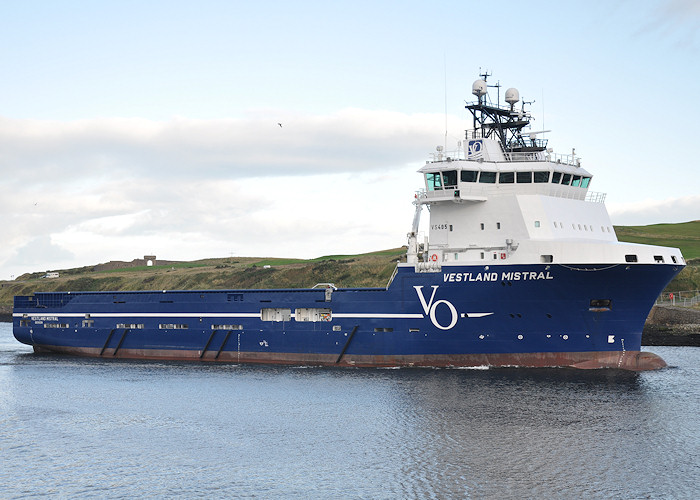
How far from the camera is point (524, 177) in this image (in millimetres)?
39438

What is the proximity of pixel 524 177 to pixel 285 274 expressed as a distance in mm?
63252

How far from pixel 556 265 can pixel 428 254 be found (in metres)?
7.16

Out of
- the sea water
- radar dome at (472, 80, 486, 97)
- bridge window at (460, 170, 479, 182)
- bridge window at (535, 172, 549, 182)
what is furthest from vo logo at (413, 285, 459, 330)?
radar dome at (472, 80, 486, 97)

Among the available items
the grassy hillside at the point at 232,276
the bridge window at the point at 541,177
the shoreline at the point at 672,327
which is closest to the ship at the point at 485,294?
the bridge window at the point at 541,177

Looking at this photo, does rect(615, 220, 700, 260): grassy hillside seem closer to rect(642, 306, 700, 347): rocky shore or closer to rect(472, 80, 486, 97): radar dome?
rect(642, 306, 700, 347): rocky shore

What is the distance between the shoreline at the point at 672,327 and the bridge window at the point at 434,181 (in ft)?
83.4

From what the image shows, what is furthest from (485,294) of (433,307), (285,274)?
(285,274)

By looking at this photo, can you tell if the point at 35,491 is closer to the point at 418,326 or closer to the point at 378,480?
the point at 378,480

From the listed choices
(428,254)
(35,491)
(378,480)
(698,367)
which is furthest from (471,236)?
(35,491)

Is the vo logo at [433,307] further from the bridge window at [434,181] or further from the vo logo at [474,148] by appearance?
the vo logo at [474,148]

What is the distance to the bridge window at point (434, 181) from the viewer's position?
40.5m

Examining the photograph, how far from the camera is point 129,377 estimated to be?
4069 cm

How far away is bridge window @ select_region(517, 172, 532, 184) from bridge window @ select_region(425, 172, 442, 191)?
4280 mm

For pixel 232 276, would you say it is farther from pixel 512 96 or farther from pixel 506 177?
pixel 506 177
